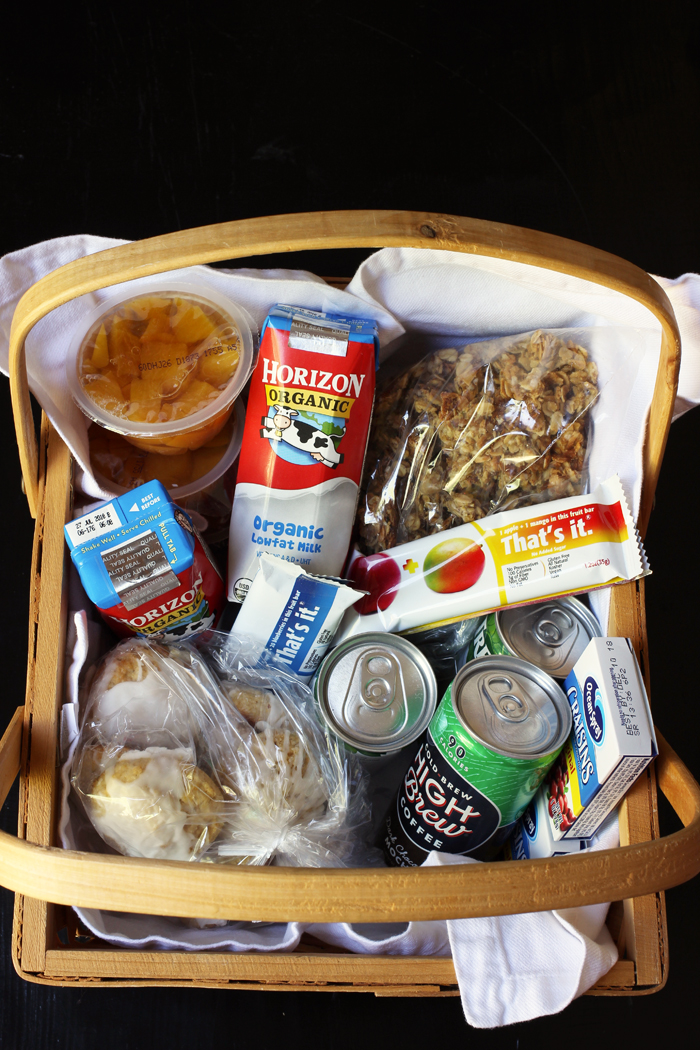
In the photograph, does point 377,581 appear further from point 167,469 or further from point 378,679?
point 167,469

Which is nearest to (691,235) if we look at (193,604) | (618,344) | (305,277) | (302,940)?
(618,344)

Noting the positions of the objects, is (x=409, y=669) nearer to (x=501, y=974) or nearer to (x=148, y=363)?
(x=501, y=974)

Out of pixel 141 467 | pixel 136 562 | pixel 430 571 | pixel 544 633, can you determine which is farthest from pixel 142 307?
pixel 544 633

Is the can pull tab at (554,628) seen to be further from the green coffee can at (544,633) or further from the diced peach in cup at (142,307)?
the diced peach in cup at (142,307)

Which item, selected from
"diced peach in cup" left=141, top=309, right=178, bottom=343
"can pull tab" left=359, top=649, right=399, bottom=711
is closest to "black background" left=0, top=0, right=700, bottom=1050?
"diced peach in cup" left=141, top=309, right=178, bottom=343

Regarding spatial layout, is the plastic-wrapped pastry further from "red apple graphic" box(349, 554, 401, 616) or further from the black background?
the black background
